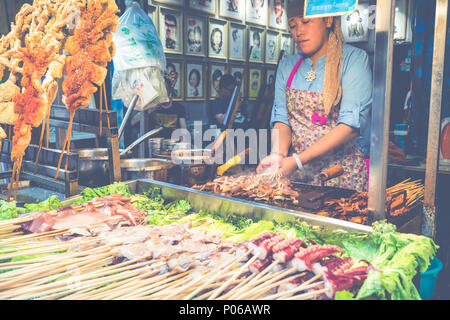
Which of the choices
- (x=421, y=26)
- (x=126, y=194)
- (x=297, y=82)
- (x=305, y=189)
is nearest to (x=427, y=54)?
(x=421, y=26)

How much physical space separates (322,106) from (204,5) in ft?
12.6

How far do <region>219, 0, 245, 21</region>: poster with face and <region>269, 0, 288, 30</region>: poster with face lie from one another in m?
1.02

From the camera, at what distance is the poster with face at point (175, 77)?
5.80 meters

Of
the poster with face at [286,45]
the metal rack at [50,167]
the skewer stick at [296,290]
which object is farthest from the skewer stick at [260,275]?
the poster with face at [286,45]

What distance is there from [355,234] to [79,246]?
52.1 inches

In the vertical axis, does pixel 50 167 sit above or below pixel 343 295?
above

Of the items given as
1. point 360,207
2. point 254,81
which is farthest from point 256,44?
point 360,207

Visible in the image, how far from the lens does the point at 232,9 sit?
6836 mm

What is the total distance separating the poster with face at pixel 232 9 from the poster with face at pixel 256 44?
1.50 feet

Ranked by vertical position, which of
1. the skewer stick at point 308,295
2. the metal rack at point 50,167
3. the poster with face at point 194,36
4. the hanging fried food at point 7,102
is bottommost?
the skewer stick at point 308,295

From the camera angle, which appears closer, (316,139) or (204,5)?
(316,139)

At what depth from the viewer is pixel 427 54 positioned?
482cm

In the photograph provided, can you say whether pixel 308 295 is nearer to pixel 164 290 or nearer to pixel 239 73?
pixel 164 290

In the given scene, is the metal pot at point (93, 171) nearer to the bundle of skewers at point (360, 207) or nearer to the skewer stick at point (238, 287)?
the bundle of skewers at point (360, 207)
